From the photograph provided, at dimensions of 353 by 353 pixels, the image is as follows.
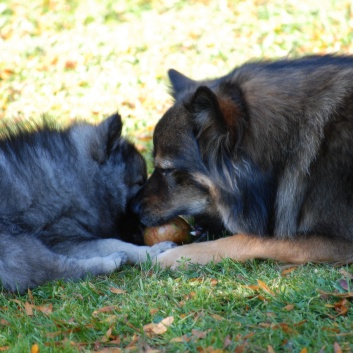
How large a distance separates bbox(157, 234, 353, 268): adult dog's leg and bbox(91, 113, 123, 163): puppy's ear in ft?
3.62

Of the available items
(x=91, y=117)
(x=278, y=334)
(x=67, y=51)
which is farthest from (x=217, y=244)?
(x=67, y=51)

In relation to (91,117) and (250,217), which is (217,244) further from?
(91,117)

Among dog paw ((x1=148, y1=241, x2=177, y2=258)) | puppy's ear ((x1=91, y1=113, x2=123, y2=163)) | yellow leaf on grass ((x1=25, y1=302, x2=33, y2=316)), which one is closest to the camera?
yellow leaf on grass ((x1=25, y1=302, x2=33, y2=316))

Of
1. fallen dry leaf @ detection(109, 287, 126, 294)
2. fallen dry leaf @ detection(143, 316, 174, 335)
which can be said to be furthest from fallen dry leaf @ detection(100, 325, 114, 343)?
fallen dry leaf @ detection(109, 287, 126, 294)

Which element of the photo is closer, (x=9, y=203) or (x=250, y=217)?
(x=250, y=217)

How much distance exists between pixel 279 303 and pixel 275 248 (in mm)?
752

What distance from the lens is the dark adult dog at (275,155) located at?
181 inches

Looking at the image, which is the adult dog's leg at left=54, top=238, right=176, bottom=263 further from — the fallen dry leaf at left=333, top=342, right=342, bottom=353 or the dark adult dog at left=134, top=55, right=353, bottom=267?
the fallen dry leaf at left=333, top=342, right=342, bottom=353

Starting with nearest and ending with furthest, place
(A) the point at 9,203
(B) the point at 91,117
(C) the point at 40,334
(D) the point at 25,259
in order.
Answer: (C) the point at 40,334 → (D) the point at 25,259 → (A) the point at 9,203 → (B) the point at 91,117

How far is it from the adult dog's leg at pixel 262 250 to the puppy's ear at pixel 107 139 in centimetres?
110

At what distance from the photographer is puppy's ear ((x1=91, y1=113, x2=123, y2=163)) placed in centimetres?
573

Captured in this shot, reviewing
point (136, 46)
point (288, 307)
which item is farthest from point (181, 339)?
point (136, 46)

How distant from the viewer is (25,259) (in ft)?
15.9

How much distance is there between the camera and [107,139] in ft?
18.8
